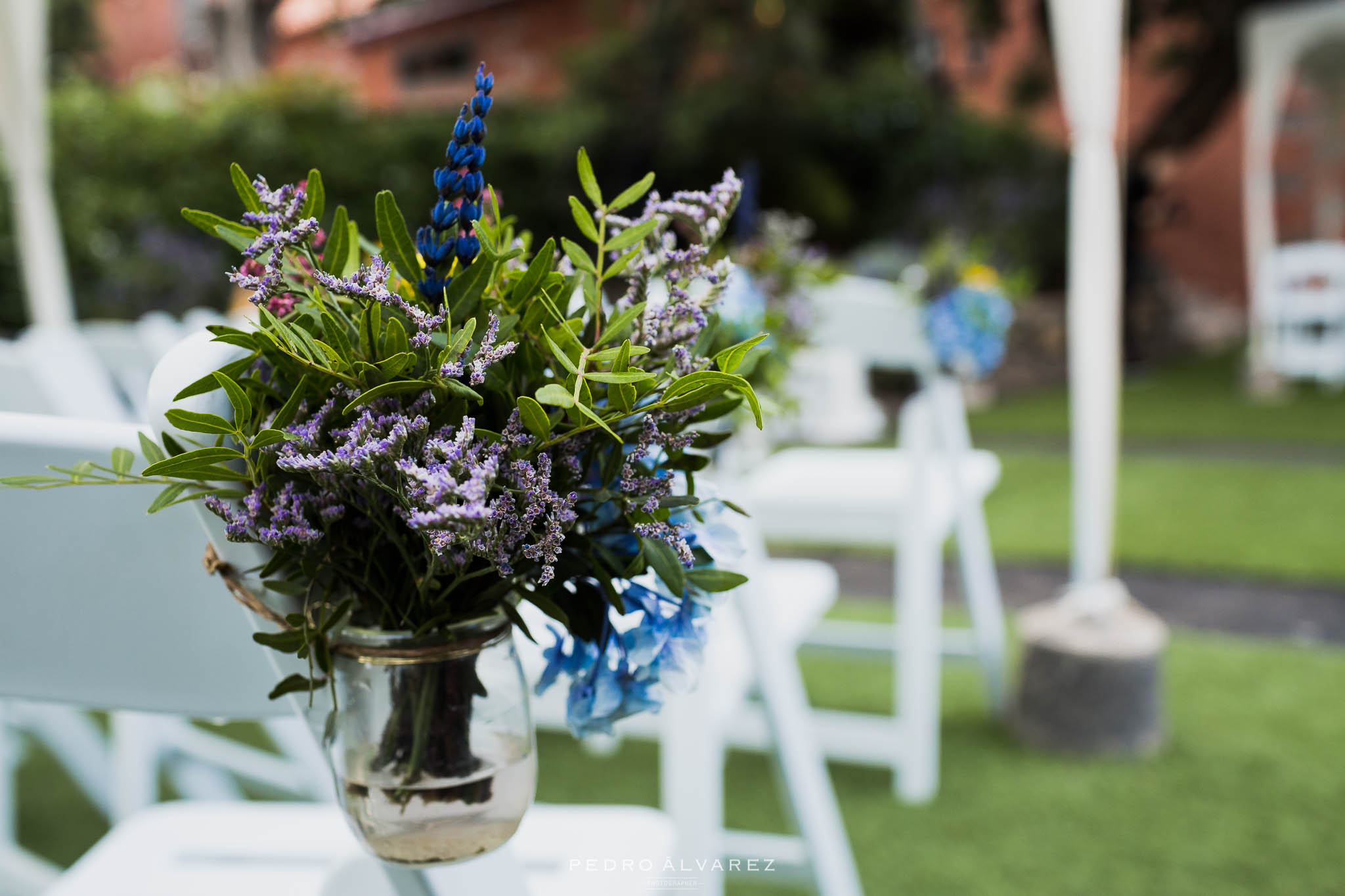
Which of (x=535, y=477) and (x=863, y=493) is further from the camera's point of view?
(x=863, y=493)

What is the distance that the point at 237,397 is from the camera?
516 mm

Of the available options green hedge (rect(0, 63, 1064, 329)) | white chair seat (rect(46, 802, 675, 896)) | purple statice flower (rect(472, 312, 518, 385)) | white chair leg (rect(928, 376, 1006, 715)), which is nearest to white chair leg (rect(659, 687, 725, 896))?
white chair seat (rect(46, 802, 675, 896))

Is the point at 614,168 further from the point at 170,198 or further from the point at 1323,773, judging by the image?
the point at 1323,773

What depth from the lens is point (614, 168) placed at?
351 inches

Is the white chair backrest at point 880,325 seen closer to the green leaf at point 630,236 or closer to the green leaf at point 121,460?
the green leaf at point 630,236

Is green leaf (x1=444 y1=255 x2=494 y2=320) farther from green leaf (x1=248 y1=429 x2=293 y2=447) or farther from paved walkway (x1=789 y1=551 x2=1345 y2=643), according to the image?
paved walkway (x1=789 y1=551 x2=1345 y2=643)

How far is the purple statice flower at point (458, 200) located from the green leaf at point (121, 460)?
0.18 meters

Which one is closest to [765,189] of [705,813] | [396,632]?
[705,813]

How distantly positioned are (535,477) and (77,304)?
737 cm

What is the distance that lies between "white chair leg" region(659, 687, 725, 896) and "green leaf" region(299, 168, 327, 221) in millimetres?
824

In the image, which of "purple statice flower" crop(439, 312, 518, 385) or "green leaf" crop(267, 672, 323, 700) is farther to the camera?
"green leaf" crop(267, 672, 323, 700)

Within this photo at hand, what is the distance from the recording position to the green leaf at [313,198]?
0.56m

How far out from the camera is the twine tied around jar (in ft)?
1.99

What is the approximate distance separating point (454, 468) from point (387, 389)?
53mm
